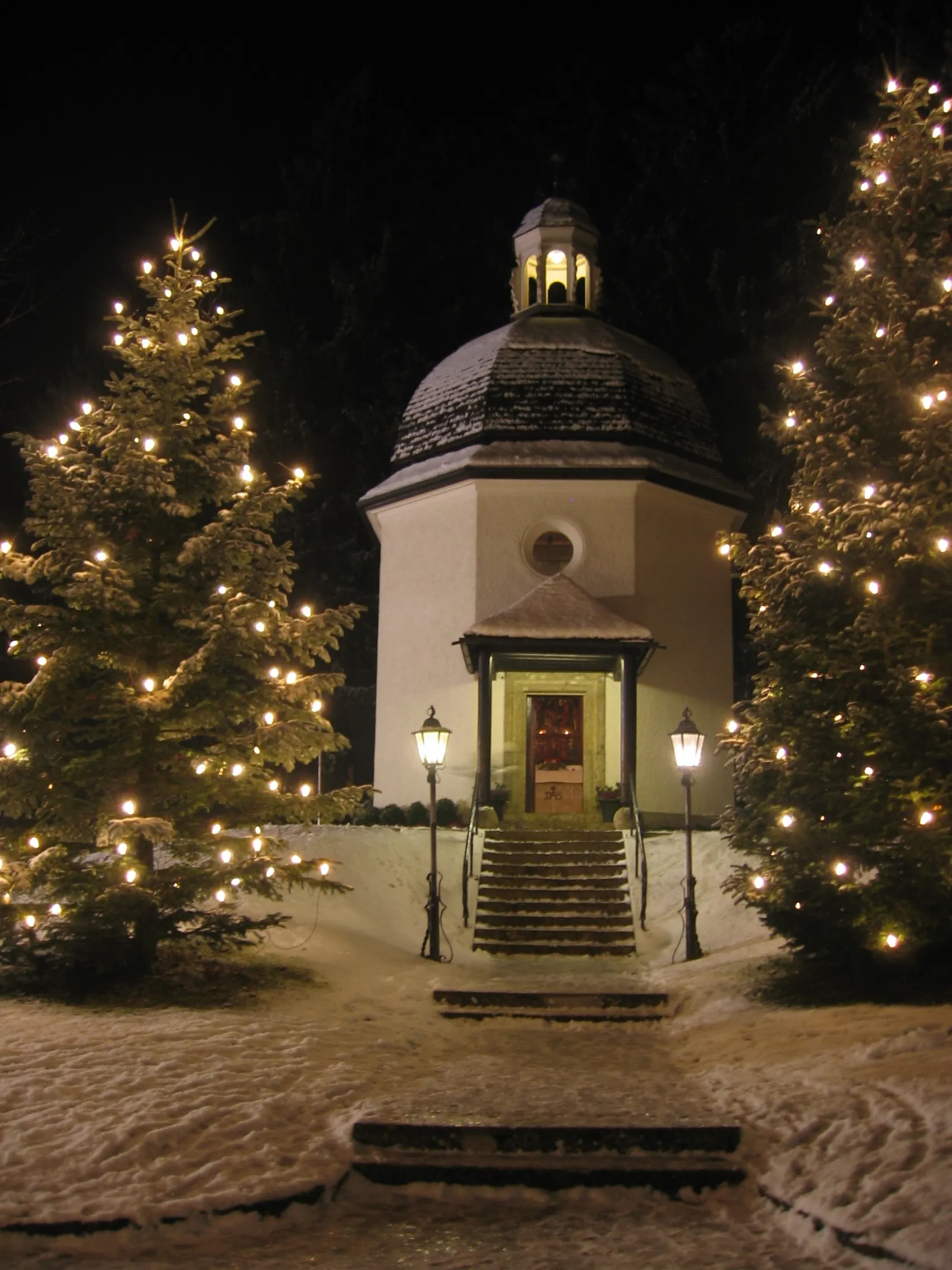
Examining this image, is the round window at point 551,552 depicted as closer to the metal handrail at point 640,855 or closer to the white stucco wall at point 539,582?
the white stucco wall at point 539,582

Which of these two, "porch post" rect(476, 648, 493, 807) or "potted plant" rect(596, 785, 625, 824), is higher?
"porch post" rect(476, 648, 493, 807)

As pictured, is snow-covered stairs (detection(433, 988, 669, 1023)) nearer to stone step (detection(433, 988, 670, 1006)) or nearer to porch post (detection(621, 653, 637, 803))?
stone step (detection(433, 988, 670, 1006))

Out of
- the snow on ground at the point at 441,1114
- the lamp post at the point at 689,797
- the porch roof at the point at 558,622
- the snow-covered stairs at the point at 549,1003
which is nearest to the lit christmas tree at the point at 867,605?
the snow on ground at the point at 441,1114

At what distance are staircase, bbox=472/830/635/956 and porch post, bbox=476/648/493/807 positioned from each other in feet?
4.31

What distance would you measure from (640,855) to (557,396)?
9233mm

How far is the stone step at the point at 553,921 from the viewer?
14844mm

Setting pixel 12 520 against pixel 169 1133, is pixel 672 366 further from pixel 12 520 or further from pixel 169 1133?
pixel 169 1133

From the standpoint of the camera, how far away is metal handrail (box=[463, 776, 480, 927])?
15.1 meters

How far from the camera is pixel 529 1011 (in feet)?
36.8

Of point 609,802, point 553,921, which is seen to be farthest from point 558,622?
point 553,921

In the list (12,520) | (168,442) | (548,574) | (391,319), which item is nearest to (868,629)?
(168,442)

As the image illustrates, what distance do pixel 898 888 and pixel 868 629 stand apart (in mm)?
2189

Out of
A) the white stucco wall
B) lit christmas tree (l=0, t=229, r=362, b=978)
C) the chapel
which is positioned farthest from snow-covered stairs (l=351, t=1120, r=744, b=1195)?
the white stucco wall

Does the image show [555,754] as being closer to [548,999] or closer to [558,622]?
[558,622]
